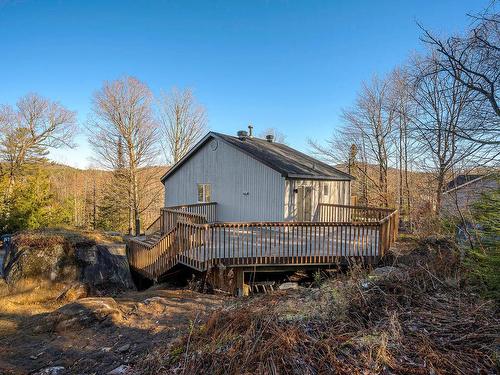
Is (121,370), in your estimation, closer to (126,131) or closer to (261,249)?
(261,249)

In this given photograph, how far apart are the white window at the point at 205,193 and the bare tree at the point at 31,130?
50.8 ft

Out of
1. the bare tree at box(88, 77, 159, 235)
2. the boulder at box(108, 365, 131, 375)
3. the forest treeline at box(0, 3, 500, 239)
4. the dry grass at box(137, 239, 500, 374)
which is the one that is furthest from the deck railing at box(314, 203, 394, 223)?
the bare tree at box(88, 77, 159, 235)

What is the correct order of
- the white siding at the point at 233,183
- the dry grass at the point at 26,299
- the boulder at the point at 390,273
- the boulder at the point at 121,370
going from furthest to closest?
the white siding at the point at 233,183 < the dry grass at the point at 26,299 < the boulder at the point at 390,273 < the boulder at the point at 121,370

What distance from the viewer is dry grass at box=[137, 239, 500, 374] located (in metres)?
2.36

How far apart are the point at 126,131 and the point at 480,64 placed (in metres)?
20.9

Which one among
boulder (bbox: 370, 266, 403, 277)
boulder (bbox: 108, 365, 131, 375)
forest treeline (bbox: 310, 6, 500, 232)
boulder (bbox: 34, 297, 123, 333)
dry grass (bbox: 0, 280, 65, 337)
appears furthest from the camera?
dry grass (bbox: 0, 280, 65, 337)

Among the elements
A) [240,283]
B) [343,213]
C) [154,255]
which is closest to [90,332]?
[240,283]

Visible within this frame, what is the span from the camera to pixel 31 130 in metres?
21.8

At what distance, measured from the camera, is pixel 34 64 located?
20250 millimetres

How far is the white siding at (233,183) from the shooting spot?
12078 mm

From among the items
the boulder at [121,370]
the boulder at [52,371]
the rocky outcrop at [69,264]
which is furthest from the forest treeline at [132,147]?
the boulder at [52,371]

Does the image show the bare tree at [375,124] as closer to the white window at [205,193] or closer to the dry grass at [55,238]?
the white window at [205,193]

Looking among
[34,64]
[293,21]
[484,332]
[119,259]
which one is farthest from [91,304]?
[34,64]

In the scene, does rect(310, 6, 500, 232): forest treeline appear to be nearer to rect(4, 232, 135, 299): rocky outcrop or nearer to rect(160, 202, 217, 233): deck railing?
rect(160, 202, 217, 233): deck railing
